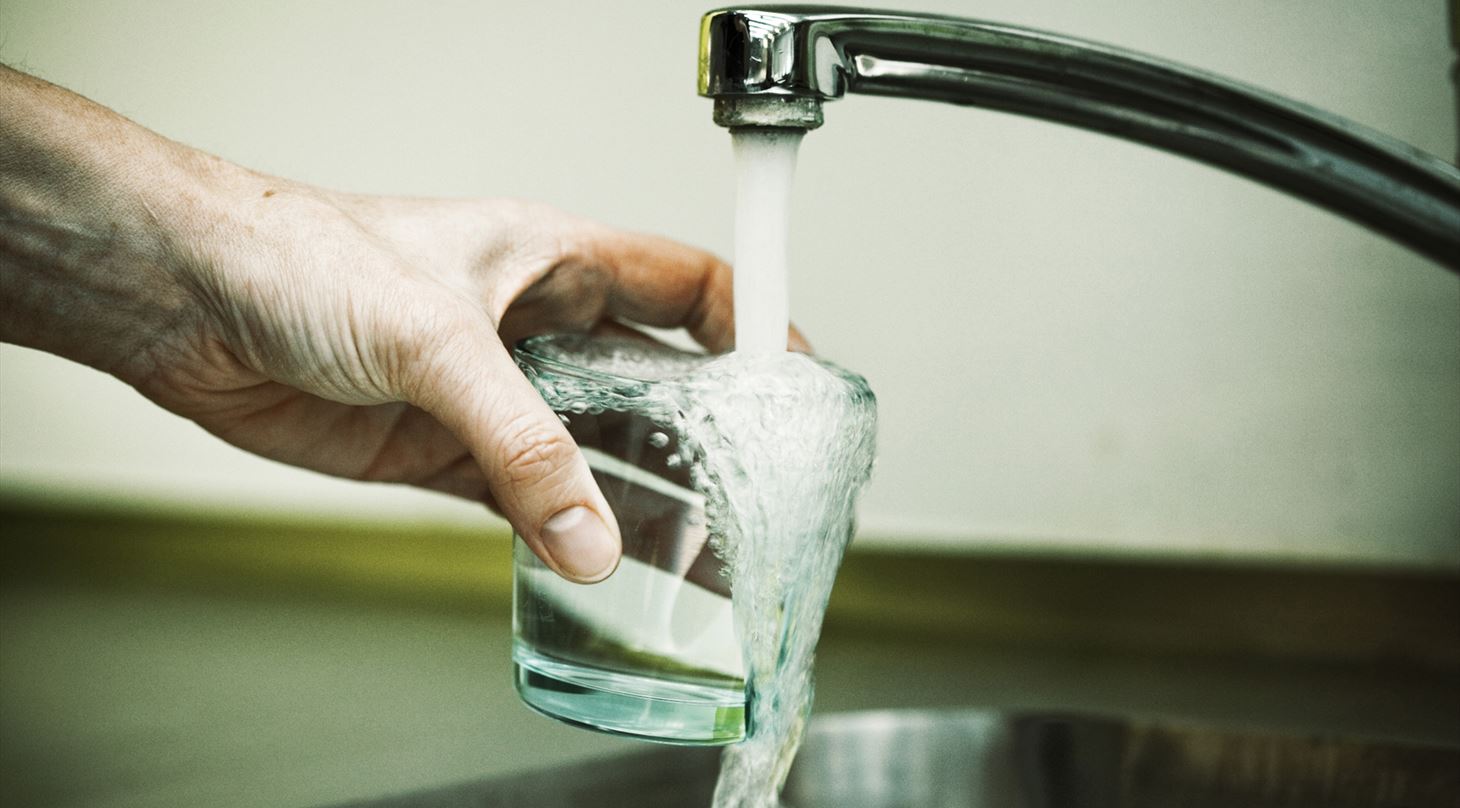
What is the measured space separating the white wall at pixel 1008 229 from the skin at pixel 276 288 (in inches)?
8.5

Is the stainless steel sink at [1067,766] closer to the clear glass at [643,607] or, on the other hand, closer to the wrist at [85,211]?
the clear glass at [643,607]

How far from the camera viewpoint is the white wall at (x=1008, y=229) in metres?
0.65

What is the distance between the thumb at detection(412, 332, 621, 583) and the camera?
36 cm

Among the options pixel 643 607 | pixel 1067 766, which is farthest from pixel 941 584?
pixel 643 607

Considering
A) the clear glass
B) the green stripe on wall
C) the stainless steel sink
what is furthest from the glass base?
the green stripe on wall

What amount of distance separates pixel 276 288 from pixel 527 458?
0.39 feet

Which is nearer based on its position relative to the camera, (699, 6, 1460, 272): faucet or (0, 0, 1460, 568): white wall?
(699, 6, 1460, 272): faucet

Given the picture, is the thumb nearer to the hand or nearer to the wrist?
the hand

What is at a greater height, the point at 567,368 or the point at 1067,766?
the point at 567,368

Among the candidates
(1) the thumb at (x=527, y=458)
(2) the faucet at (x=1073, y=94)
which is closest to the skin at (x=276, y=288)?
(1) the thumb at (x=527, y=458)

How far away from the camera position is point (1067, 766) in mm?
559

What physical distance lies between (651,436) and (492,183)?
42 centimetres

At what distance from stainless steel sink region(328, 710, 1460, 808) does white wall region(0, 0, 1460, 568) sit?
15 centimetres

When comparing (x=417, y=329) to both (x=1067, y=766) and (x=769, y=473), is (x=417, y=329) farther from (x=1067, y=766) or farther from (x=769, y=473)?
(x=1067, y=766)
